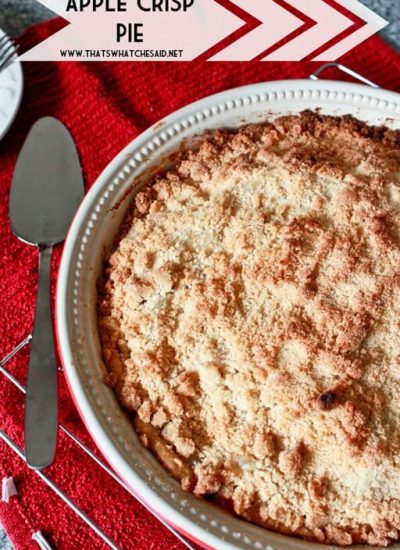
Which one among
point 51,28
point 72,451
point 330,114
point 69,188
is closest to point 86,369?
point 72,451

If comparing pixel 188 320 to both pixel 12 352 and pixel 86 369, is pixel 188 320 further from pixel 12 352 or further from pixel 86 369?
pixel 12 352

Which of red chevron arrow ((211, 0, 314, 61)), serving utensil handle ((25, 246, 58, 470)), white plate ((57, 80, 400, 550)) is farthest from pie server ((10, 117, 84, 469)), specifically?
red chevron arrow ((211, 0, 314, 61))

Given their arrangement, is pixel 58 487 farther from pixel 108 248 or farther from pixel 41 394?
pixel 108 248

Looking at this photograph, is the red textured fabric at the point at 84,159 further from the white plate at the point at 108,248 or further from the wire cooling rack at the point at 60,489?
the white plate at the point at 108,248

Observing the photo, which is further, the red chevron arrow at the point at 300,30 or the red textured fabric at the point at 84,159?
the red chevron arrow at the point at 300,30

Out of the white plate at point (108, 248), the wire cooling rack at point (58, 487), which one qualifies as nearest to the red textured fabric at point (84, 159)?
the wire cooling rack at point (58, 487)
